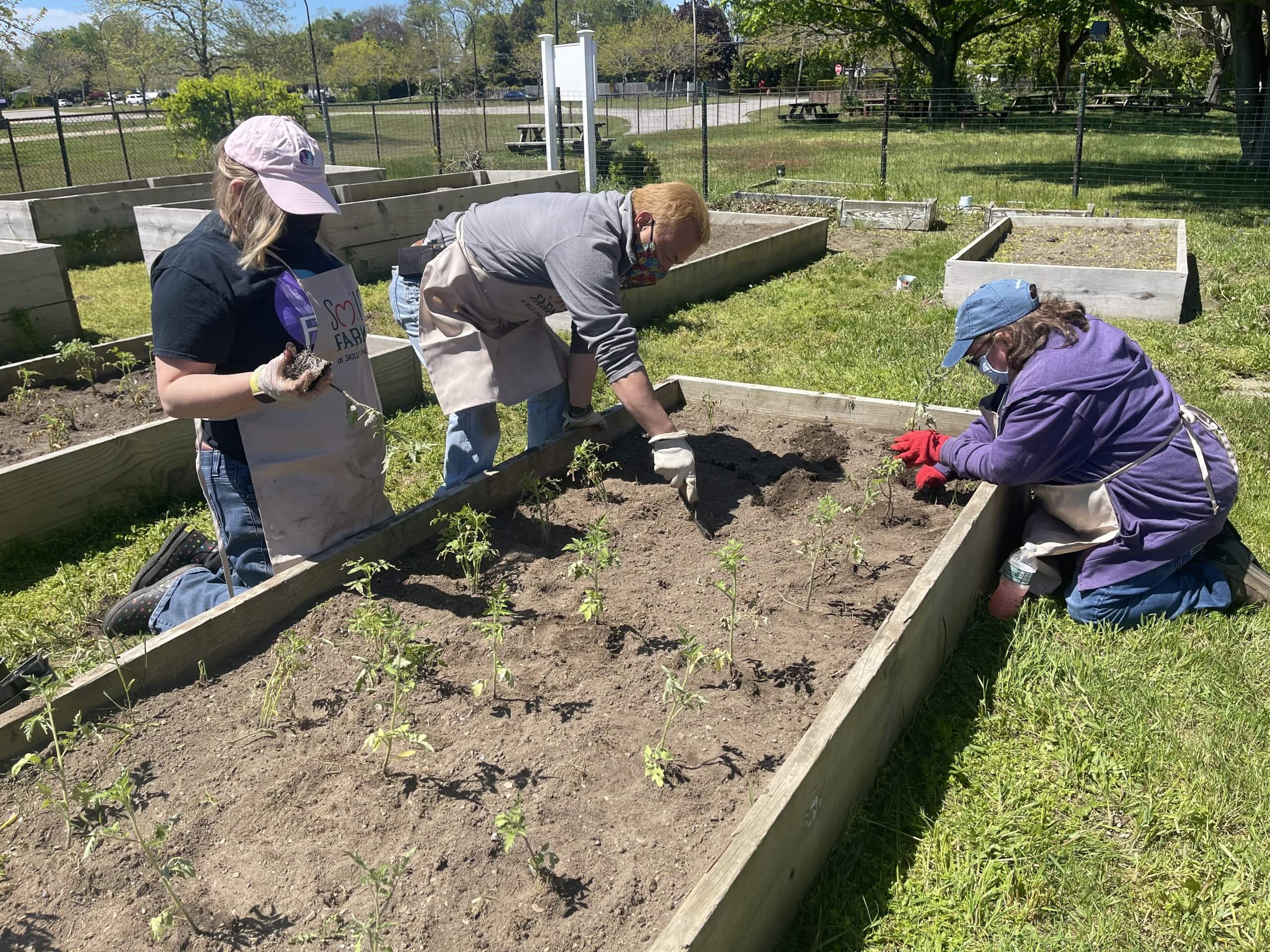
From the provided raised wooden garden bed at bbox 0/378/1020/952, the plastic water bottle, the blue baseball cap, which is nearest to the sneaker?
the plastic water bottle

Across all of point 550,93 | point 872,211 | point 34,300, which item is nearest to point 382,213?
point 34,300

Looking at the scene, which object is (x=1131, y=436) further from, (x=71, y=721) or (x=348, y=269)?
(x=71, y=721)

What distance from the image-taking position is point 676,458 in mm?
3613

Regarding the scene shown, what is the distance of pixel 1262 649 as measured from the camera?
329 cm

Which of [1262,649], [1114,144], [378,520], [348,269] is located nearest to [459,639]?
[378,520]

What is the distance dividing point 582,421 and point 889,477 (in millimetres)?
1507

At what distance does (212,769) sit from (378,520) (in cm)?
121

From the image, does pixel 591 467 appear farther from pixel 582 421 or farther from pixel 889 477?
pixel 889 477

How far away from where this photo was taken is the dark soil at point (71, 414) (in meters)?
5.00

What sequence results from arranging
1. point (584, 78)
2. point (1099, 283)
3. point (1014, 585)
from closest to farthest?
point (1014, 585), point (1099, 283), point (584, 78)

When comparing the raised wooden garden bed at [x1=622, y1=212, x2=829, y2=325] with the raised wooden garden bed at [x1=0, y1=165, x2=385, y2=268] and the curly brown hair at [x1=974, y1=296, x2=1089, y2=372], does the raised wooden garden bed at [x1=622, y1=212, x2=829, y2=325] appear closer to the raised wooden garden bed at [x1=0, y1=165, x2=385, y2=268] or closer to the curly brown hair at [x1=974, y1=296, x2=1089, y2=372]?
the curly brown hair at [x1=974, y1=296, x2=1089, y2=372]

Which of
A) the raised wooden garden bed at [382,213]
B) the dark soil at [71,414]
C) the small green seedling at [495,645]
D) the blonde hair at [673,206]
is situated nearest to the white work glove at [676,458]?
the blonde hair at [673,206]

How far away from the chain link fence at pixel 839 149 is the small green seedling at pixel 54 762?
12.3 m

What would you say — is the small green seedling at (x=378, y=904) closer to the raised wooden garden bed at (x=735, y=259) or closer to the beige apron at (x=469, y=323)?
the beige apron at (x=469, y=323)
